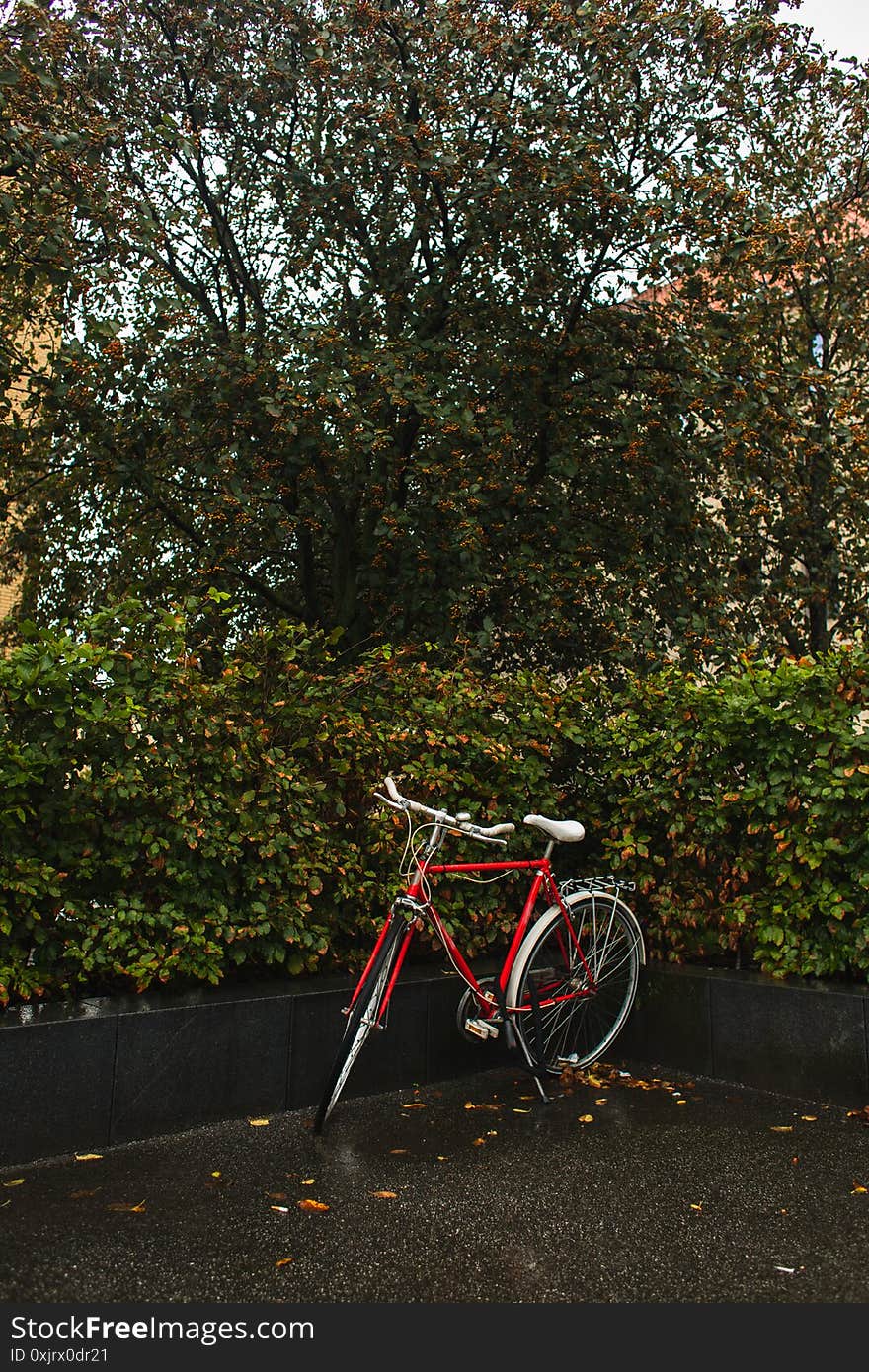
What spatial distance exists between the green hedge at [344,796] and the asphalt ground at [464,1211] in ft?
2.28

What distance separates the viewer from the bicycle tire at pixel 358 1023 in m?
3.68

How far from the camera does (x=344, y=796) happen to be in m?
4.59

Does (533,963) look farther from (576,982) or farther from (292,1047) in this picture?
(292,1047)

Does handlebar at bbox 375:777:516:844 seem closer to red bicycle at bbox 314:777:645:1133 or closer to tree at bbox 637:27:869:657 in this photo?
red bicycle at bbox 314:777:645:1133

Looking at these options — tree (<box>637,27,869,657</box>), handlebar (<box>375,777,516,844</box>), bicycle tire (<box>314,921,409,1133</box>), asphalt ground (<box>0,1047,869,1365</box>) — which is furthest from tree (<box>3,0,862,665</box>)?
asphalt ground (<box>0,1047,869,1365</box>)

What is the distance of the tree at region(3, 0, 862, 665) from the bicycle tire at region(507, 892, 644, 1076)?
2783mm

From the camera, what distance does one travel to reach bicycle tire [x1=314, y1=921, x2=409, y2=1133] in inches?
145

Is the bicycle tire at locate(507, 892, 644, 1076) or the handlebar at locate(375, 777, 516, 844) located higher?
the handlebar at locate(375, 777, 516, 844)

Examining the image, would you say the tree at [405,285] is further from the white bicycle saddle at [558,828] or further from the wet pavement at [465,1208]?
the wet pavement at [465,1208]

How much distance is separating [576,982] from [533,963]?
311mm

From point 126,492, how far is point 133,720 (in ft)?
15.6

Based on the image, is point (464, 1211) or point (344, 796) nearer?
point (464, 1211)

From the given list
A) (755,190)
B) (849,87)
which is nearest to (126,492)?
(755,190)

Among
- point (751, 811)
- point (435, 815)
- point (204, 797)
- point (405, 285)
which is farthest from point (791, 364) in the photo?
point (204, 797)
